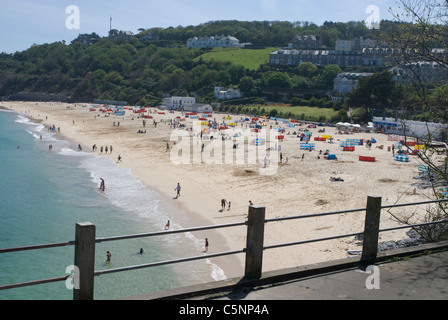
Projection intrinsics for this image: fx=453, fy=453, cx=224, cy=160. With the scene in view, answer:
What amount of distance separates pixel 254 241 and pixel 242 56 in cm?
13616

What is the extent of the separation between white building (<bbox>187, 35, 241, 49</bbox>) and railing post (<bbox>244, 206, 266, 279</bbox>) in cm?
16251

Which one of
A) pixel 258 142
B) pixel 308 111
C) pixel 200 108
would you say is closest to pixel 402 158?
pixel 258 142

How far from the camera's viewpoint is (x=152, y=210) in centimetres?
2345

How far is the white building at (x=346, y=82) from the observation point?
92.1 metres

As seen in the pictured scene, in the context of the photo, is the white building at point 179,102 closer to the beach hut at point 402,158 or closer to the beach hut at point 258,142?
the beach hut at point 258,142

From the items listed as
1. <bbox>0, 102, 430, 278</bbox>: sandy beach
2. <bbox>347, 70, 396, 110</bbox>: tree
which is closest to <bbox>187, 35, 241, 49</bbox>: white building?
<bbox>347, 70, 396, 110</bbox>: tree

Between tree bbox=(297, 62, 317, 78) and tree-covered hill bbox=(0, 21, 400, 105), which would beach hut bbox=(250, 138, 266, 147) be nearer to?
tree-covered hill bbox=(0, 21, 400, 105)

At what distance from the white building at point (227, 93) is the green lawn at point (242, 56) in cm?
2308

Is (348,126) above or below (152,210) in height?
above

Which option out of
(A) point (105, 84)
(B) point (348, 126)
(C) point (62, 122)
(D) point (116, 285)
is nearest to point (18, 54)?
(A) point (105, 84)

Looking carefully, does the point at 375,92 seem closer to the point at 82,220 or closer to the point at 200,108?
the point at 200,108

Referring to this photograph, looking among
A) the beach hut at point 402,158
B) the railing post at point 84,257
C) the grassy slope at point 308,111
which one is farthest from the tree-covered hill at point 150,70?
the railing post at point 84,257

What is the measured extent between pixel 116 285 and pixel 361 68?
102892mm

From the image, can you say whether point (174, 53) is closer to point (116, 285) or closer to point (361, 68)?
point (361, 68)
